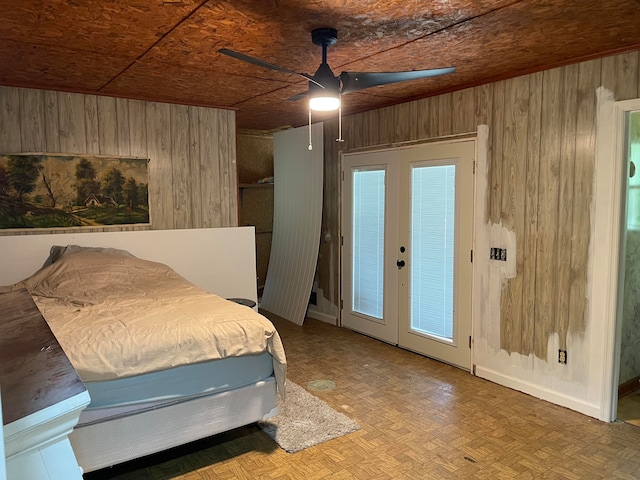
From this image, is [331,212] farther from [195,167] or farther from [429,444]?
[429,444]

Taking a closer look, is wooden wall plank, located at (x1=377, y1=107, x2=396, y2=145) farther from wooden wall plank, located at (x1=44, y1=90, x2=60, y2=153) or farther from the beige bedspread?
wooden wall plank, located at (x1=44, y1=90, x2=60, y2=153)

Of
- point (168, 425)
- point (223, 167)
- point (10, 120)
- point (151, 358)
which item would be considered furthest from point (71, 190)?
point (168, 425)

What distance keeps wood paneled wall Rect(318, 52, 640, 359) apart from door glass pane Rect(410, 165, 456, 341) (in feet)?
1.32

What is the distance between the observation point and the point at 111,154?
13.3ft

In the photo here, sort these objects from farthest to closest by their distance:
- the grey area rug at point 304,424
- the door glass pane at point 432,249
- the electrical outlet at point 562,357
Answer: the door glass pane at point 432,249 < the electrical outlet at point 562,357 < the grey area rug at point 304,424

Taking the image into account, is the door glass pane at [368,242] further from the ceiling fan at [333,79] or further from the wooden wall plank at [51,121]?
the wooden wall plank at [51,121]

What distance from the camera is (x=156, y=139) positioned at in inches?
169

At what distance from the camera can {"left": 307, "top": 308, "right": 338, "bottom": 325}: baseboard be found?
5537 mm

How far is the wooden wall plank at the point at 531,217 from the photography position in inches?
134

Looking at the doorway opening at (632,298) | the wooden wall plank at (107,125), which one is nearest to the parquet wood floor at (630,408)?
the doorway opening at (632,298)

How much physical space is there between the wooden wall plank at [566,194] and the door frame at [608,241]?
0.54ft

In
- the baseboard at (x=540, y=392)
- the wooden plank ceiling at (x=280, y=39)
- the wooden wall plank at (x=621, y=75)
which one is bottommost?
the baseboard at (x=540, y=392)

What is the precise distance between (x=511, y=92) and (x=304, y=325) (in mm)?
3355

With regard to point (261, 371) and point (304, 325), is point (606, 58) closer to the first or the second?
point (261, 371)
